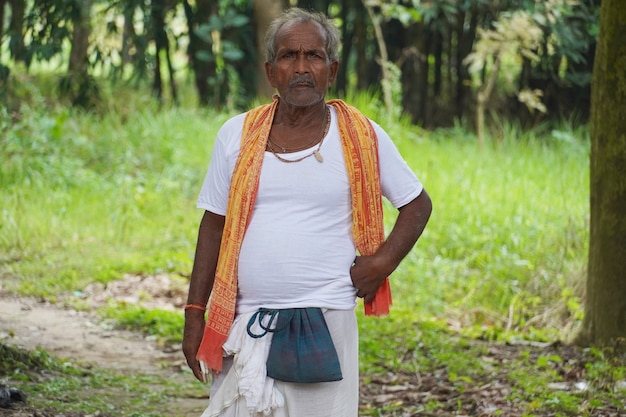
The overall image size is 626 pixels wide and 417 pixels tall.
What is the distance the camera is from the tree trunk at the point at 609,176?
205 inches

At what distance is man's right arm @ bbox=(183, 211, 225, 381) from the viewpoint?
3.17m

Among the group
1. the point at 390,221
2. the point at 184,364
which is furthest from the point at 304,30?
the point at 390,221

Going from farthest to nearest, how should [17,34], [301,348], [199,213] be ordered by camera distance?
[199,213], [17,34], [301,348]

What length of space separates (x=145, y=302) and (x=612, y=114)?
356cm

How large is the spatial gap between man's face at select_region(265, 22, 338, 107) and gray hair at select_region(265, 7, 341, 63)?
2cm

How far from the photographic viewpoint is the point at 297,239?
118 inches

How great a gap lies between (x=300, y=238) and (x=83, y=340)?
347cm

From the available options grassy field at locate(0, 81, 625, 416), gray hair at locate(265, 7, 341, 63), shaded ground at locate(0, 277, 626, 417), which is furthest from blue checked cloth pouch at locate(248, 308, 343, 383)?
grassy field at locate(0, 81, 625, 416)

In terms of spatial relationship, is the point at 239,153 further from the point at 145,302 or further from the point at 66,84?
the point at 66,84

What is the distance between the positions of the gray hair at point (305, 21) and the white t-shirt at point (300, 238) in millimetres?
289

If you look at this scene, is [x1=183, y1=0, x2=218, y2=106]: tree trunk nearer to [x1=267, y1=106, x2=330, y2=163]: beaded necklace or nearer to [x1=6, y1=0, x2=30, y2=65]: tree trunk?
[x1=6, y1=0, x2=30, y2=65]: tree trunk

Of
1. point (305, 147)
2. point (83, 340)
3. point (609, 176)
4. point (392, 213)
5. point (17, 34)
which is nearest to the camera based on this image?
point (305, 147)

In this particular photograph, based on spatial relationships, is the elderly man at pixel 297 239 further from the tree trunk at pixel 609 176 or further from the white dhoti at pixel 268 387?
the tree trunk at pixel 609 176

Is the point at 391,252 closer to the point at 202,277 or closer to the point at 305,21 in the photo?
the point at 202,277
